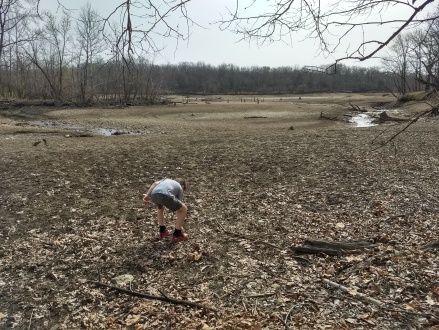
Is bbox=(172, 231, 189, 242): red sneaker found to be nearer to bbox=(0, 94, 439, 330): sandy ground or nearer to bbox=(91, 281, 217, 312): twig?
bbox=(0, 94, 439, 330): sandy ground

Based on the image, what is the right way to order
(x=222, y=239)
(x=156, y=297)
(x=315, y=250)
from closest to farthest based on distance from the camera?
(x=156, y=297)
(x=315, y=250)
(x=222, y=239)

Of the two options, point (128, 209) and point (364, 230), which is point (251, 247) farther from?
point (128, 209)

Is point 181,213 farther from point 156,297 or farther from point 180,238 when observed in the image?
point 156,297

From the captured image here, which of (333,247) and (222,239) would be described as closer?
(333,247)

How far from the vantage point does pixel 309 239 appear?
6023mm

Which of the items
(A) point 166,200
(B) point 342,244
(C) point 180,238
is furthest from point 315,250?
(A) point 166,200

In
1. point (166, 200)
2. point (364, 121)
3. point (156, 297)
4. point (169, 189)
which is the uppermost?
point (364, 121)

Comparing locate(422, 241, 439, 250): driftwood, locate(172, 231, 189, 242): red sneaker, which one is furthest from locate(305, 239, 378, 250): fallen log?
locate(172, 231, 189, 242): red sneaker

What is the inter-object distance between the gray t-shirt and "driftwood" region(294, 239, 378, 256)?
2025 mm

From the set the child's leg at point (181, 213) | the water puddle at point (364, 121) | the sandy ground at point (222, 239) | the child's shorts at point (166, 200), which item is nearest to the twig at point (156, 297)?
the sandy ground at point (222, 239)

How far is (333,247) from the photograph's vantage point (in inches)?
227

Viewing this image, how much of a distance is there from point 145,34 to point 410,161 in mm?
10831

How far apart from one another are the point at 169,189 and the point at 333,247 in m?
2.65

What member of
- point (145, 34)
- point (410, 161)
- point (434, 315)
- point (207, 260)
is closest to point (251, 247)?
point (207, 260)
